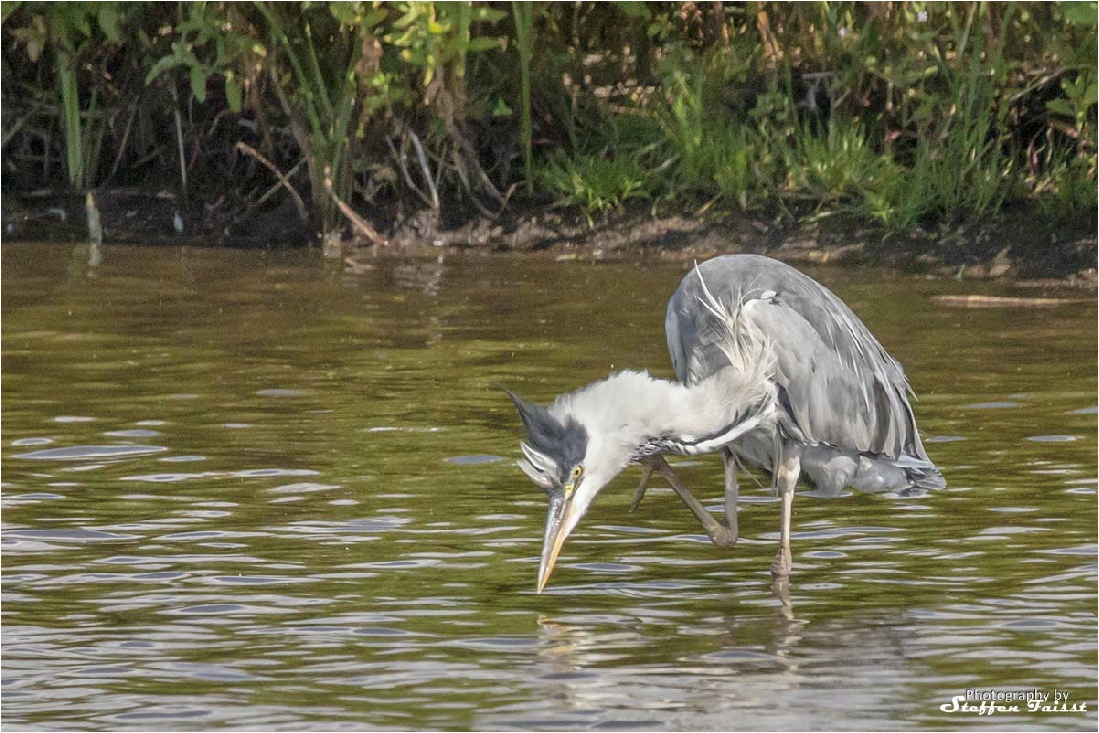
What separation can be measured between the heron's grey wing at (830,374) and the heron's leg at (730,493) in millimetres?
309

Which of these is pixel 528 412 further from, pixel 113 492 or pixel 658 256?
pixel 658 256

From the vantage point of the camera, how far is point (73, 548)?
21.5 ft

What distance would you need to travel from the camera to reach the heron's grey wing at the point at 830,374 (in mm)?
6605

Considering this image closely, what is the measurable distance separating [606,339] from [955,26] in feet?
11.6

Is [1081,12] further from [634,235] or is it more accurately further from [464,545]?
[464,545]

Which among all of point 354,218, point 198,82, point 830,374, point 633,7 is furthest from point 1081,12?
point 198,82

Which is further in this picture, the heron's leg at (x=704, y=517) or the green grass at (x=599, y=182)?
the green grass at (x=599, y=182)

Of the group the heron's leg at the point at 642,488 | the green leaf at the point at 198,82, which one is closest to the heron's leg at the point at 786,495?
the heron's leg at the point at 642,488

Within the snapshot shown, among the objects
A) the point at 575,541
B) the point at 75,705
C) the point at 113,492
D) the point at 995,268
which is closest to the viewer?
the point at 75,705

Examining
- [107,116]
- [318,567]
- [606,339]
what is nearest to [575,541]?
[318,567]

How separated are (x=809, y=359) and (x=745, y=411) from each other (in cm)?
44

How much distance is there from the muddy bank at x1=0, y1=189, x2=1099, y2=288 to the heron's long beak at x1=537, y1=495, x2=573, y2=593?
618 cm

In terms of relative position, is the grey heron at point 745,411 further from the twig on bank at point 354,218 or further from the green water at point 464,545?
the twig on bank at point 354,218

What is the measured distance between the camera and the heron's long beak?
5.87m
